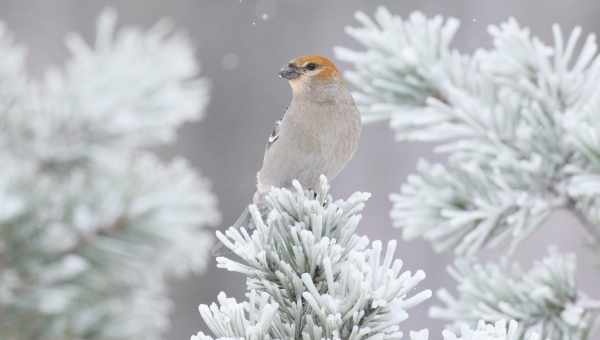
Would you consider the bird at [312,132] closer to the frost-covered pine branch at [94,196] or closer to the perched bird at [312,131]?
the perched bird at [312,131]

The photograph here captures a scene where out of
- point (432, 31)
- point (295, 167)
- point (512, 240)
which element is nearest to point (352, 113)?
point (295, 167)

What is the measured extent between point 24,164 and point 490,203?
31.6 inches

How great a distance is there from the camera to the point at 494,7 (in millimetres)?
7465

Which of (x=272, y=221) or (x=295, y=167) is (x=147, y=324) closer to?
(x=272, y=221)

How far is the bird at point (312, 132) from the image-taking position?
2412mm

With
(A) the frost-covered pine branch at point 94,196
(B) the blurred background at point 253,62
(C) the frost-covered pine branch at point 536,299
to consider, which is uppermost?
(B) the blurred background at point 253,62

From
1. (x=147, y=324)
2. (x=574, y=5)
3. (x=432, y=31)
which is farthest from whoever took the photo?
(x=574, y=5)

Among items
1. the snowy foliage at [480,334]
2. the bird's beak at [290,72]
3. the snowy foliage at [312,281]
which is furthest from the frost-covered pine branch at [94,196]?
the bird's beak at [290,72]

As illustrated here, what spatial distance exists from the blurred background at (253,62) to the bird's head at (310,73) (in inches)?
151

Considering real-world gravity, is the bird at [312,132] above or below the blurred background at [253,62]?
below

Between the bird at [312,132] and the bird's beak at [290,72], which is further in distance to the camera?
the bird's beak at [290,72]

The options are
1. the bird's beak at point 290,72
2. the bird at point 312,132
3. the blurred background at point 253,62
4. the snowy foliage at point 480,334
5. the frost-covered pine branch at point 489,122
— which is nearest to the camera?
the snowy foliage at point 480,334

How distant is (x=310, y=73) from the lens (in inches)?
102

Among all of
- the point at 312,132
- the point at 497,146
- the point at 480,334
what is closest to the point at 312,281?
the point at 480,334
